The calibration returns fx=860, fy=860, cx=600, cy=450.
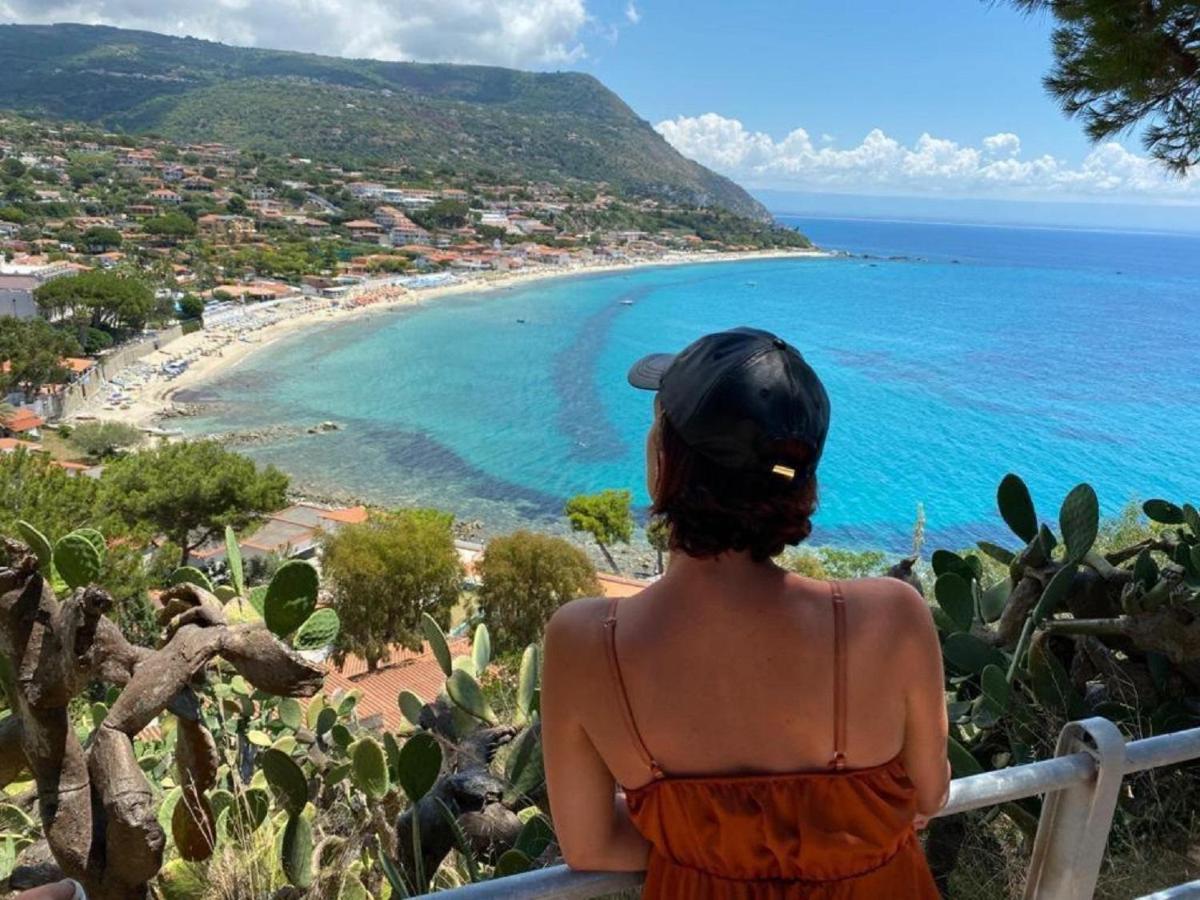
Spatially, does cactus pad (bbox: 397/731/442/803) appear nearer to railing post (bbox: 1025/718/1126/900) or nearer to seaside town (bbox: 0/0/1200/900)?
seaside town (bbox: 0/0/1200/900)

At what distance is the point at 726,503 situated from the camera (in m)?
0.80

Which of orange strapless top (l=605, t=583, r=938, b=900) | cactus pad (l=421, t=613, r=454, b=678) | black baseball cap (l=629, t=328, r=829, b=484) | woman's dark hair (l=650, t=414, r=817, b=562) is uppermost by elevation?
black baseball cap (l=629, t=328, r=829, b=484)

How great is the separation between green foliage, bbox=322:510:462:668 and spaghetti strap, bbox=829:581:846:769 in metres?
12.7

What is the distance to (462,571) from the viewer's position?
14703mm

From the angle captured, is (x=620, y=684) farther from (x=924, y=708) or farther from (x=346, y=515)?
(x=346, y=515)

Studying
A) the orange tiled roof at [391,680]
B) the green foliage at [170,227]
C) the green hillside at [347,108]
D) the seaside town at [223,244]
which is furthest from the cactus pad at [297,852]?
the green hillside at [347,108]

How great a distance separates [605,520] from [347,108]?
419 ft

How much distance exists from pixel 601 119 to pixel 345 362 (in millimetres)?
145450

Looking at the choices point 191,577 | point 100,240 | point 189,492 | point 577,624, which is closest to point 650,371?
point 577,624

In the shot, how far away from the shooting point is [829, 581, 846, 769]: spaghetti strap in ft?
2.64

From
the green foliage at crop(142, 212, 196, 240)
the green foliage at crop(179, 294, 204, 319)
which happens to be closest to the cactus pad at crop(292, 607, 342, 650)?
the green foliage at crop(179, 294, 204, 319)

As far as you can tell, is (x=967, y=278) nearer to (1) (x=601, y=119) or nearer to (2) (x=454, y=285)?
(2) (x=454, y=285)

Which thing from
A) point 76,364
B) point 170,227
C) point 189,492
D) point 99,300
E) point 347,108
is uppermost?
point 347,108

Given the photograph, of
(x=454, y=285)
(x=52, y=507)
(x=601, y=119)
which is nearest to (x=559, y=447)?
(x=52, y=507)
